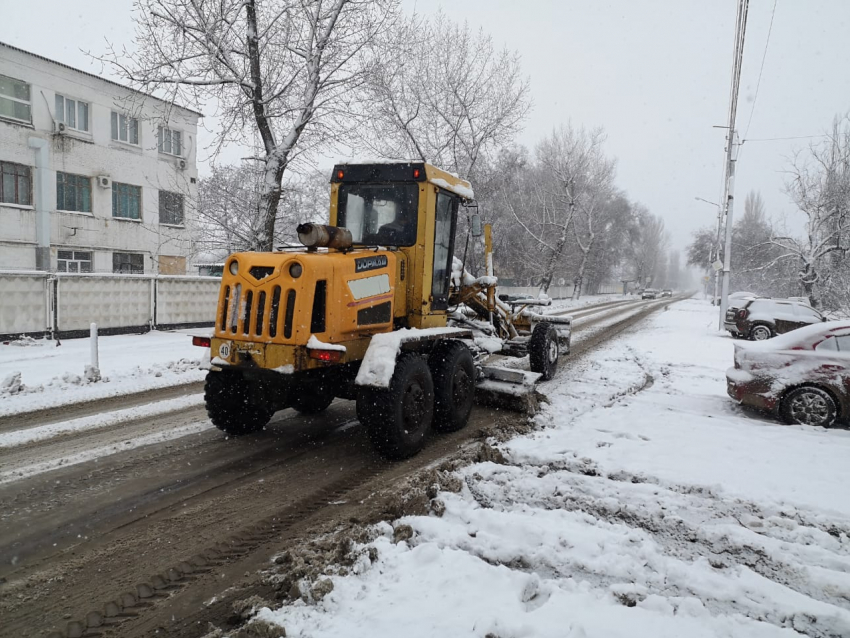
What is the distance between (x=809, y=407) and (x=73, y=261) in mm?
26024

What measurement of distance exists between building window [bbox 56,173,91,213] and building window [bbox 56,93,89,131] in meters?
2.19

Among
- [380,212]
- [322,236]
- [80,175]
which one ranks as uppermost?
[80,175]

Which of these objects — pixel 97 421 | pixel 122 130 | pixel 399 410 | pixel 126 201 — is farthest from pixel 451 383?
pixel 122 130

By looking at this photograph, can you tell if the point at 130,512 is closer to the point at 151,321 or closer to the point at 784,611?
the point at 784,611

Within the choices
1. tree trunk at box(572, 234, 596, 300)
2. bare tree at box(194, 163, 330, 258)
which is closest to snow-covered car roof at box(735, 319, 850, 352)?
bare tree at box(194, 163, 330, 258)

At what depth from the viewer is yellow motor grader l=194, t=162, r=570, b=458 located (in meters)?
5.19

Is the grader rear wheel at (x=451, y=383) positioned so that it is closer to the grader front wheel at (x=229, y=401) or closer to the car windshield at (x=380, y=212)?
the car windshield at (x=380, y=212)

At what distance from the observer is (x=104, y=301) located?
45.2ft

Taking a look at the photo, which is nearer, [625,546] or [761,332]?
[625,546]

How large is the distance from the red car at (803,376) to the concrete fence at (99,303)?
14.1 m

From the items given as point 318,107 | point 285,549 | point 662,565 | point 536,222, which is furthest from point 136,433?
point 536,222

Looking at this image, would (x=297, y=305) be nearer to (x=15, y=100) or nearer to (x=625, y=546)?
(x=625, y=546)

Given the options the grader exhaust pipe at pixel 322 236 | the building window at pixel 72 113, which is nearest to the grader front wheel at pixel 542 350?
the grader exhaust pipe at pixel 322 236

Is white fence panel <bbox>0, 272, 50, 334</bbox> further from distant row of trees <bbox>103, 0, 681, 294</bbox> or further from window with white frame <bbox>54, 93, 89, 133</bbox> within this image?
window with white frame <bbox>54, 93, 89, 133</bbox>
